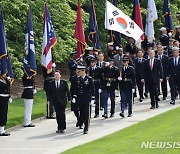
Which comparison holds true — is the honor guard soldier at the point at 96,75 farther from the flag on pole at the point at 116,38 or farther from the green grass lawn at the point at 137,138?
the flag on pole at the point at 116,38

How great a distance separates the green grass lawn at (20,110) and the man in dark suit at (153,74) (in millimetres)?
3779

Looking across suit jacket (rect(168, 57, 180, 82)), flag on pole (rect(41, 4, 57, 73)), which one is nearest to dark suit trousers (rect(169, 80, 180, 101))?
suit jacket (rect(168, 57, 180, 82))

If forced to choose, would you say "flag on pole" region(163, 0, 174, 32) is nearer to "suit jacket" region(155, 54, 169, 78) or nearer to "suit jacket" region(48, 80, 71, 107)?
"suit jacket" region(155, 54, 169, 78)

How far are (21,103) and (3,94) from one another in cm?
513

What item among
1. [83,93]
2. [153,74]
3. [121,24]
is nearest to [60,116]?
[83,93]

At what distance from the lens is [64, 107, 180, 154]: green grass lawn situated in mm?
14470

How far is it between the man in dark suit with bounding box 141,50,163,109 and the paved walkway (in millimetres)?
522

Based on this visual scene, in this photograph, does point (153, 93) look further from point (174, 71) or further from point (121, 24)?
point (121, 24)

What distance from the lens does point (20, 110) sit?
22297 mm

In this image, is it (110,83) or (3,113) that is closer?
(3,113)

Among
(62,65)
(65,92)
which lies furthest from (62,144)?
(62,65)

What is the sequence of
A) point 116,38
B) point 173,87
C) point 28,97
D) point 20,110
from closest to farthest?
1. point 28,97
2. point 20,110
3. point 173,87
4. point 116,38

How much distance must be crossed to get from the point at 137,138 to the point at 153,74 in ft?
23.0

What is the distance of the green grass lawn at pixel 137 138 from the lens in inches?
570
